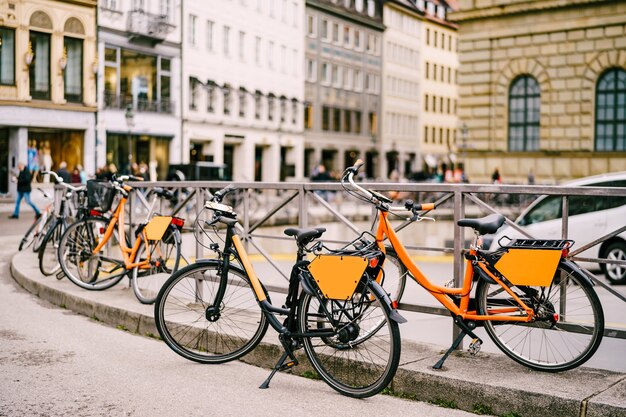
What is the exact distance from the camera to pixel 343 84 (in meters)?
75.4

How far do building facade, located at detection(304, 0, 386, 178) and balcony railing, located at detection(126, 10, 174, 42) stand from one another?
1972cm

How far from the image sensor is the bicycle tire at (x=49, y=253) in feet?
37.0

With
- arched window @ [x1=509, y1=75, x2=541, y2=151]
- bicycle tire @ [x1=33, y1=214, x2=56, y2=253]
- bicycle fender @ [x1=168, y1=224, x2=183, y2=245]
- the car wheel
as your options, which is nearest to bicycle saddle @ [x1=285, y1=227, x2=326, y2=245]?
bicycle fender @ [x1=168, y1=224, x2=183, y2=245]

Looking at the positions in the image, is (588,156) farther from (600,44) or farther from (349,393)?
(349,393)

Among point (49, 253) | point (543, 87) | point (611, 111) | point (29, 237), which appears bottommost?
point (29, 237)

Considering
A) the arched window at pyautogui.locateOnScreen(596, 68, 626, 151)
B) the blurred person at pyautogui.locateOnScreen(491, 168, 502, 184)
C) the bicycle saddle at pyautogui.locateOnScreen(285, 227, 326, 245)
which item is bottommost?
the bicycle saddle at pyautogui.locateOnScreen(285, 227, 326, 245)

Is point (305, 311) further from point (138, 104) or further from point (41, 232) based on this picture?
point (138, 104)

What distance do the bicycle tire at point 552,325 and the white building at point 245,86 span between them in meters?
48.1

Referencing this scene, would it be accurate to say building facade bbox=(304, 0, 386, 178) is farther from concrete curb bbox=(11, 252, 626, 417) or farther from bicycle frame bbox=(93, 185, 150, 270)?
concrete curb bbox=(11, 252, 626, 417)

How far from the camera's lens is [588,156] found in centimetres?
3378

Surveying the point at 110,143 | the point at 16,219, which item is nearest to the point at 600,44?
the point at 16,219

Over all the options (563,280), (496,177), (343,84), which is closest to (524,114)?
(496,177)

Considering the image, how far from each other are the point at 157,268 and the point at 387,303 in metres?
3.86

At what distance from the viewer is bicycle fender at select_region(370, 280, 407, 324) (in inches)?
222
